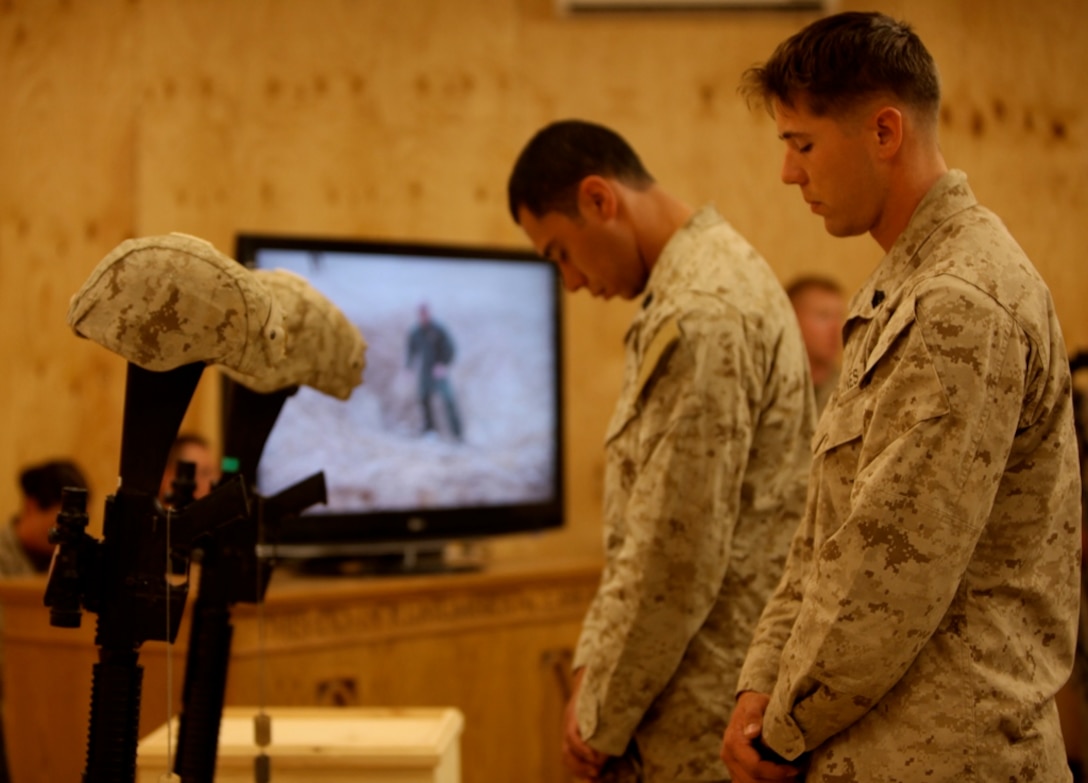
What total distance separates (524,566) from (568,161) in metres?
1.78

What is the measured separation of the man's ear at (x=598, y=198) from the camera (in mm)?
1921

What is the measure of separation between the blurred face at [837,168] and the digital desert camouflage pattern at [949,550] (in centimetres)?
9

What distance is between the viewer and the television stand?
331 centimetres

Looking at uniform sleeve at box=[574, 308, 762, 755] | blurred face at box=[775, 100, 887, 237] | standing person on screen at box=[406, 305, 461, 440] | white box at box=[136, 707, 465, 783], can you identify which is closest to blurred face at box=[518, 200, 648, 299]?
uniform sleeve at box=[574, 308, 762, 755]

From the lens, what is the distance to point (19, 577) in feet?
10.3

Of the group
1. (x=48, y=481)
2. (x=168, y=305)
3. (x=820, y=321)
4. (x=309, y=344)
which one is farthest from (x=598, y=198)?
(x=48, y=481)

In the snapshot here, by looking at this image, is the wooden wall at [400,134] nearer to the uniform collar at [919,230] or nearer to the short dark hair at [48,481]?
the short dark hair at [48,481]

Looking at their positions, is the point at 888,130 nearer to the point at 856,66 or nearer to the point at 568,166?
the point at 856,66

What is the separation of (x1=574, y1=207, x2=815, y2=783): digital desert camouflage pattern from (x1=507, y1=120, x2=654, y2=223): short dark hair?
0.75 ft

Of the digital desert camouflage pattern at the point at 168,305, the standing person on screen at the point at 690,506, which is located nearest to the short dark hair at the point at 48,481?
the standing person on screen at the point at 690,506

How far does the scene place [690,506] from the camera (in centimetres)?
166

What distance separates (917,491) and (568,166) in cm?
94

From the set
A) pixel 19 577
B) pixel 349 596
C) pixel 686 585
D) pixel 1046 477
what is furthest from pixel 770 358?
pixel 19 577

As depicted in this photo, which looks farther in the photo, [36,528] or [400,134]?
[400,134]
